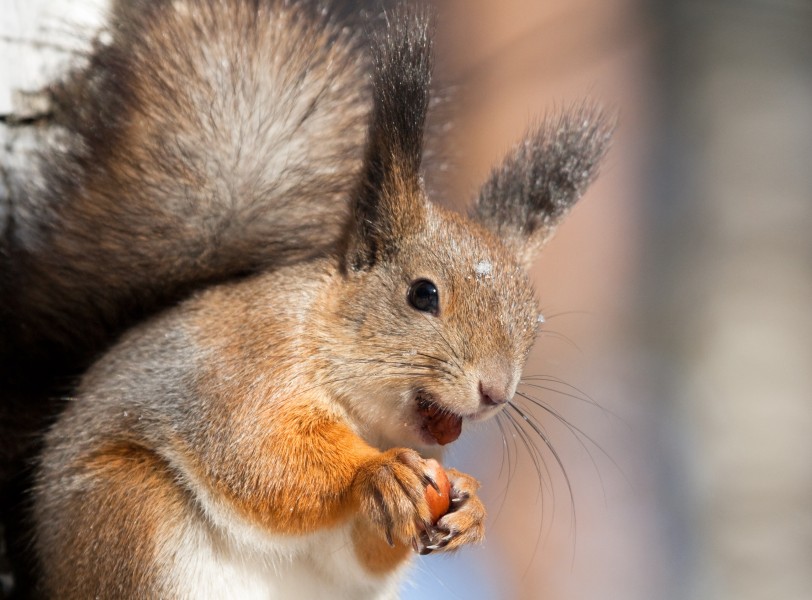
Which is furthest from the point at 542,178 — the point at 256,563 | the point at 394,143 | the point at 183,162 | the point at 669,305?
the point at 669,305

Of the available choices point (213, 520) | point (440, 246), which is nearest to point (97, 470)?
point (213, 520)

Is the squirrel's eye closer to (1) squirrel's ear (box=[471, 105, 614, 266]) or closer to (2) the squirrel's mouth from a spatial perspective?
(2) the squirrel's mouth

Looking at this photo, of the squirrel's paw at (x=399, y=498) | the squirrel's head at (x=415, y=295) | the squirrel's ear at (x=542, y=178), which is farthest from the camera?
the squirrel's ear at (x=542, y=178)

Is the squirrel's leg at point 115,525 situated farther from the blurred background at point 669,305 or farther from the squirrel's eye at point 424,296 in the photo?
the blurred background at point 669,305

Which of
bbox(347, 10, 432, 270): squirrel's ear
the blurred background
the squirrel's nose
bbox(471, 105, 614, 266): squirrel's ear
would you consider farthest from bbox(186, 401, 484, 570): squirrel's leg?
the blurred background

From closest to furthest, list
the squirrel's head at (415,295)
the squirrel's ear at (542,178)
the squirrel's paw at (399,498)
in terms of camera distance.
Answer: the squirrel's paw at (399,498), the squirrel's head at (415,295), the squirrel's ear at (542,178)

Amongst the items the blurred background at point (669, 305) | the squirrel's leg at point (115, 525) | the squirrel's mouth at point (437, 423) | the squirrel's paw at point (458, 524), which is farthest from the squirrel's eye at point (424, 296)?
the blurred background at point (669, 305)
